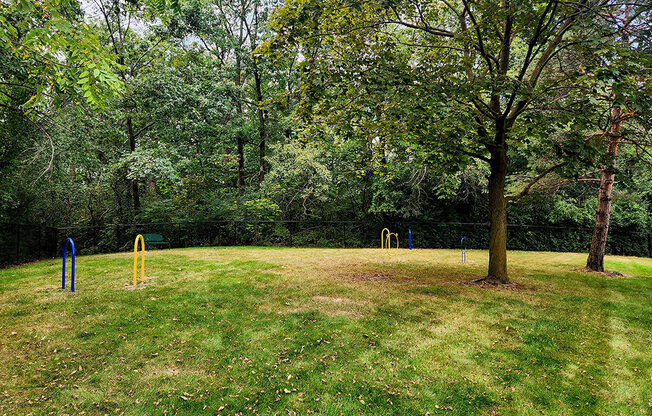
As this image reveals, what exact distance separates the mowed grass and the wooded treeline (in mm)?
2972

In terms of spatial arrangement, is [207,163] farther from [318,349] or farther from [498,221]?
[318,349]

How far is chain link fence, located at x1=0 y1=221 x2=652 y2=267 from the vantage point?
1606 centimetres

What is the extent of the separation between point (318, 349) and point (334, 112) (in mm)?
5401

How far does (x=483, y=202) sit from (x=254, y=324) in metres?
17.1

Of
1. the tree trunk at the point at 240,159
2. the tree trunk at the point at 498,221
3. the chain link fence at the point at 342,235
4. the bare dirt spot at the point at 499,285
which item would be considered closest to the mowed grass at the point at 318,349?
the bare dirt spot at the point at 499,285

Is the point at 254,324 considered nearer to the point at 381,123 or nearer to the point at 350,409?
the point at 350,409

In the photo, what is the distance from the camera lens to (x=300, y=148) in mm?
16641

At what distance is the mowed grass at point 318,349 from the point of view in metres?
3.24

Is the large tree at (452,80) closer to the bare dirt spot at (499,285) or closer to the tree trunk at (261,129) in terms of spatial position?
the bare dirt spot at (499,285)

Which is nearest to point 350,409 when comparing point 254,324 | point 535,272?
point 254,324

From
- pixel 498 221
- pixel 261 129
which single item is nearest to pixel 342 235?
pixel 261 129

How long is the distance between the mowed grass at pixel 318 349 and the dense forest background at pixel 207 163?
16.4ft

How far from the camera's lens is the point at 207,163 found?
1948cm

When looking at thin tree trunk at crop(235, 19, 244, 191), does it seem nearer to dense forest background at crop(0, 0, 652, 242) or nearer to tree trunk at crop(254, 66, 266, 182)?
dense forest background at crop(0, 0, 652, 242)
